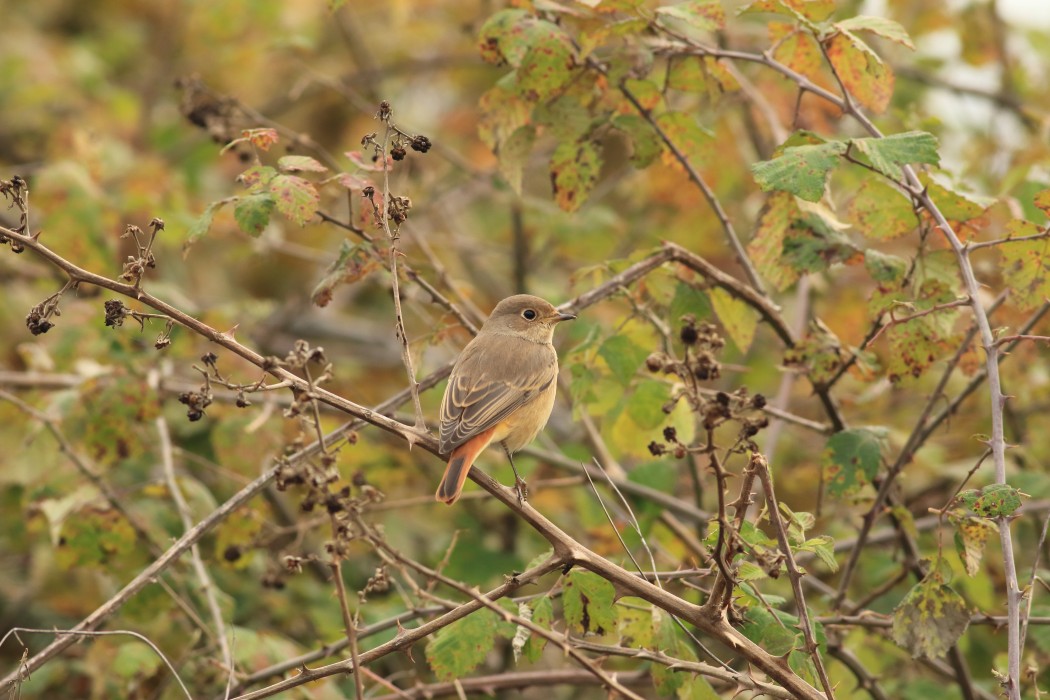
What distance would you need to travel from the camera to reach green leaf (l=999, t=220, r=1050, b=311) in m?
3.31

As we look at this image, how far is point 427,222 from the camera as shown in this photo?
827 cm

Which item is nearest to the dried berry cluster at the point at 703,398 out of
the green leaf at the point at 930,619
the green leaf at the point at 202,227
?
the green leaf at the point at 930,619

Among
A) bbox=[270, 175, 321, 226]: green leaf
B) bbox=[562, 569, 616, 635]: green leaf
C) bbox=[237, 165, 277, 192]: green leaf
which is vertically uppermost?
bbox=[237, 165, 277, 192]: green leaf

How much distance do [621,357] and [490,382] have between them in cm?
57

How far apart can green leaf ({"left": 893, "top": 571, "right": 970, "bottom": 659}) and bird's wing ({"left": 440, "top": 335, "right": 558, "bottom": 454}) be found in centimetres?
139

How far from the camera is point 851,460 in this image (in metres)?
3.75

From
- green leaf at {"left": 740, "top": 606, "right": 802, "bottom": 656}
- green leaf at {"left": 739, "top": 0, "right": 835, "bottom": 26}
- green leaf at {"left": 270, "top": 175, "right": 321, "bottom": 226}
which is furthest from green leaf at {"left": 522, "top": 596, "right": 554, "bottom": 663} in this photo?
green leaf at {"left": 739, "top": 0, "right": 835, "bottom": 26}

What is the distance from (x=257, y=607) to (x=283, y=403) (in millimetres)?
1363

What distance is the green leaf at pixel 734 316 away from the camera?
4.03 m

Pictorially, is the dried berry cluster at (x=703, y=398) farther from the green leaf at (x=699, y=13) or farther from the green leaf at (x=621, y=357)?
the green leaf at (x=699, y=13)

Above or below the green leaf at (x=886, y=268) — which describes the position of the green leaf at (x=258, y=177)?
above

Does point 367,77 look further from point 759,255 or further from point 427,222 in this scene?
point 759,255

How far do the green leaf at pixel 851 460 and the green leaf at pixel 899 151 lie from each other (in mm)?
940

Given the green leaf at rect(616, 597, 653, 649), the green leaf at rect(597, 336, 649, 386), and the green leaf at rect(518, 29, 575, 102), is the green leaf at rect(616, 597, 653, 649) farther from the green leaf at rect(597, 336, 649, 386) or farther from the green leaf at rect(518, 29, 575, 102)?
the green leaf at rect(518, 29, 575, 102)
